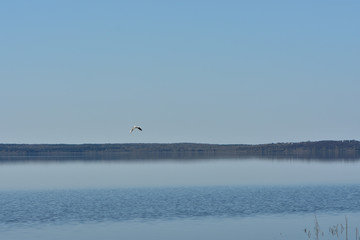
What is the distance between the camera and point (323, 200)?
49156mm

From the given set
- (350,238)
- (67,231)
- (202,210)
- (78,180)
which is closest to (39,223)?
(67,231)

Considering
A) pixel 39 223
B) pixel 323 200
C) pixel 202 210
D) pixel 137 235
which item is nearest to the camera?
pixel 137 235

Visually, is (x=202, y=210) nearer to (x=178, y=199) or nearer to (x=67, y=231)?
(x=178, y=199)

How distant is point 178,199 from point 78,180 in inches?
1086

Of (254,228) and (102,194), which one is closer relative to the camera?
(254,228)

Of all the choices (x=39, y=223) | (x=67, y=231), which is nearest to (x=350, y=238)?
(x=67, y=231)

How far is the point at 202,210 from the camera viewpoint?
143 ft

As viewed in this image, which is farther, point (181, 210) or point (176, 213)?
point (181, 210)

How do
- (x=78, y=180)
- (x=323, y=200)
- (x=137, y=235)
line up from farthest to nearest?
(x=78, y=180) < (x=323, y=200) < (x=137, y=235)

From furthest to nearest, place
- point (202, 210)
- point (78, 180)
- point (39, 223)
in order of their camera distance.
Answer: point (78, 180), point (202, 210), point (39, 223)

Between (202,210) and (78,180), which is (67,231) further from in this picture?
(78,180)

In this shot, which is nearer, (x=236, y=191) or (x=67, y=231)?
(x=67, y=231)

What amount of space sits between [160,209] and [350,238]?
16.5 metres

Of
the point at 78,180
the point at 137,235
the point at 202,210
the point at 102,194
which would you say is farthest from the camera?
the point at 78,180
